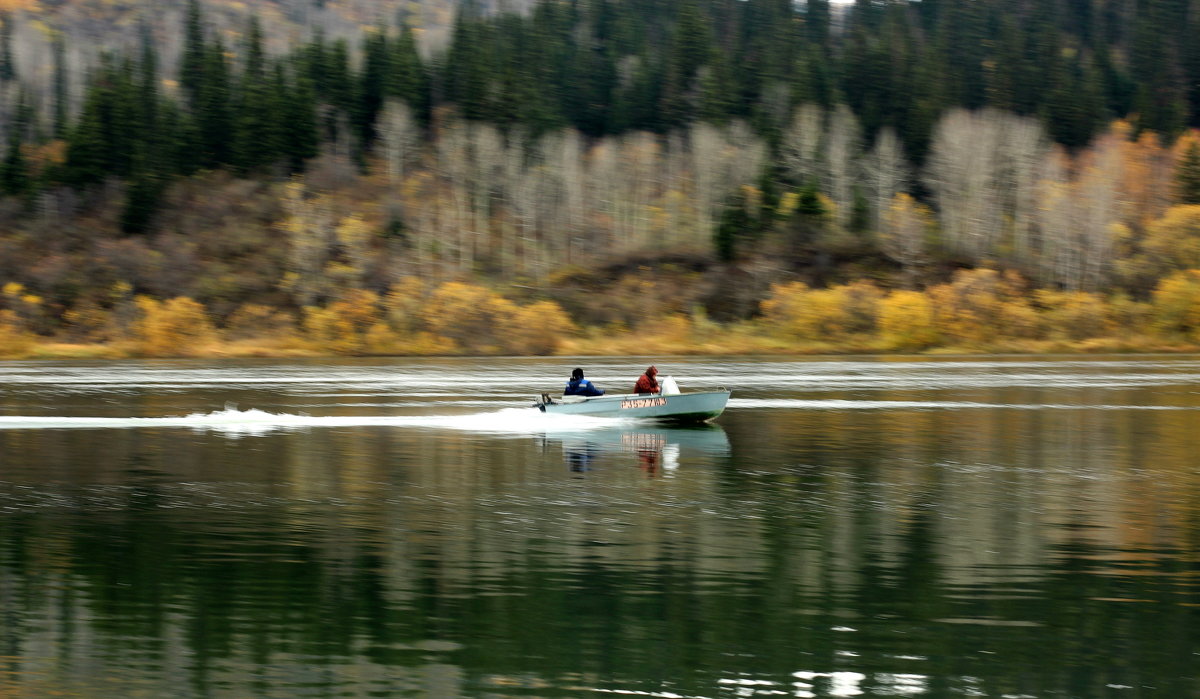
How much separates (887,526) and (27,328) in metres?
104

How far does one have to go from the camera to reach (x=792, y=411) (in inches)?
1902

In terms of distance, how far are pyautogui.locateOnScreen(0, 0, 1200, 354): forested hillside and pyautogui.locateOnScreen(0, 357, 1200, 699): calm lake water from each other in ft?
208

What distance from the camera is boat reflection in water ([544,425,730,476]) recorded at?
32.7m

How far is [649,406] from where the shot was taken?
41.1 m

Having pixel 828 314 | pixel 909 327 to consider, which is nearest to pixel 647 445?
pixel 909 327

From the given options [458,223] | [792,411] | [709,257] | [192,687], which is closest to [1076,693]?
[192,687]

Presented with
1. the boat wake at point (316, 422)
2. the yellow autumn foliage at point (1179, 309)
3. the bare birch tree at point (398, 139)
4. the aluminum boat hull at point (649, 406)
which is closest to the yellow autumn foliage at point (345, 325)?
the bare birch tree at point (398, 139)

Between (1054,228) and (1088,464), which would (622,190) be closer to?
(1054,228)

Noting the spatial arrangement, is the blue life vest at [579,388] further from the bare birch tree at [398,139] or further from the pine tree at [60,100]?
the pine tree at [60,100]

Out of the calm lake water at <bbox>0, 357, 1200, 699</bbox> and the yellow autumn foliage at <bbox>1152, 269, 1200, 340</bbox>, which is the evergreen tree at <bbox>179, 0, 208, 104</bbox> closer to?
the yellow autumn foliage at <bbox>1152, 269, 1200, 340</bbox>

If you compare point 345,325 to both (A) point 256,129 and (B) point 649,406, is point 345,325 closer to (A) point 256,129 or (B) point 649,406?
(A) point 256,129

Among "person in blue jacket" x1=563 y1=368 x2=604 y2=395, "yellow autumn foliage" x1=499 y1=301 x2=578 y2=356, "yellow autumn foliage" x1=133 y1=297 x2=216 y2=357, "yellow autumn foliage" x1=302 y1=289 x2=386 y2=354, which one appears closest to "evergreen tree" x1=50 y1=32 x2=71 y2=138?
"yellow autumn foliage" x1=133 y1=297 x2=216 y2=357

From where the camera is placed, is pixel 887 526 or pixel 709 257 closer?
pixel 887 526

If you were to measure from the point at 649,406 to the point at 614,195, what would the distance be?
9939 cm
